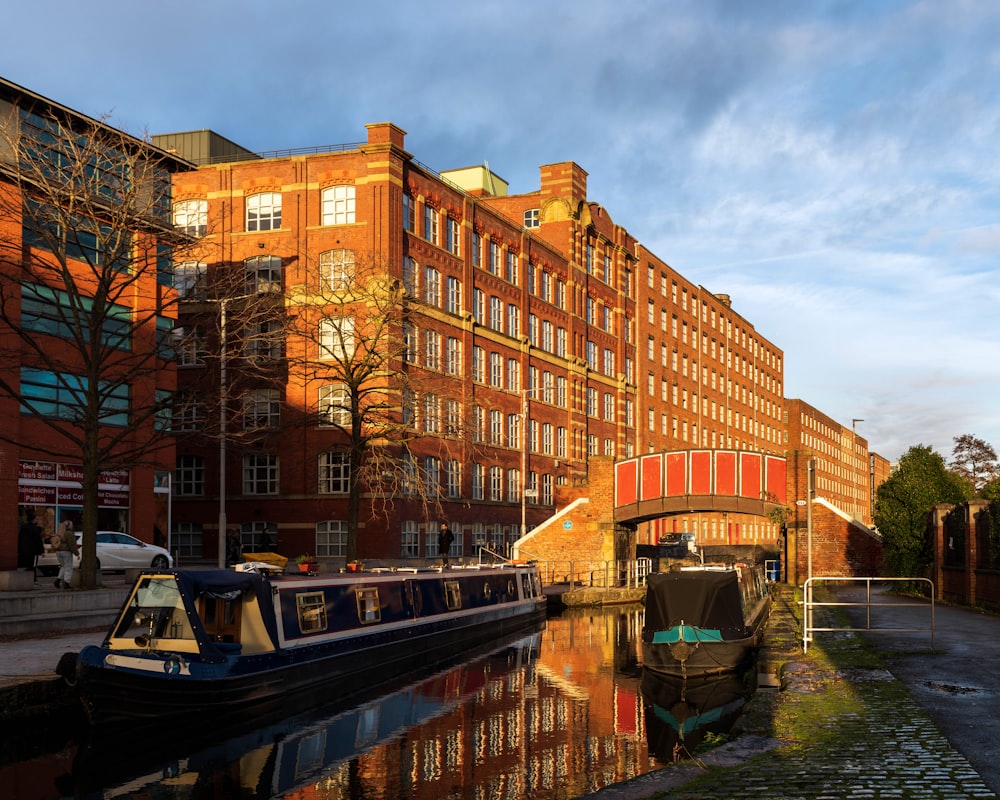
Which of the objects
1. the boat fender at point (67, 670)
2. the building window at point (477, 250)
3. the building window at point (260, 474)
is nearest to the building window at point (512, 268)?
the building window at point (477, 250)

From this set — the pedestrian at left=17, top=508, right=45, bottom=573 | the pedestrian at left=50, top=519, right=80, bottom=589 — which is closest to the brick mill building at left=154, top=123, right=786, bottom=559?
the pedestrian at left=17, top=508, right=45, bottom=573

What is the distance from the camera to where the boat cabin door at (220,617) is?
1925cm

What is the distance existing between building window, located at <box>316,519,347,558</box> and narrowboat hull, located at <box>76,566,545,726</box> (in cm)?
1650

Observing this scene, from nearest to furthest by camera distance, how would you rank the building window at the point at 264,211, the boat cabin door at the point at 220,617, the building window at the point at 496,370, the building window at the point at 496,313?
the boat cabin door at the point at 220,617
the building window at the point at 264,211
the building window at the point at 496,370
the building window at the point at 496,313

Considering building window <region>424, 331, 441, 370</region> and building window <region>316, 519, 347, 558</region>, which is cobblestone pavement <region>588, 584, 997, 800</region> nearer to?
building window <region>316, 519, 347, 558</region>

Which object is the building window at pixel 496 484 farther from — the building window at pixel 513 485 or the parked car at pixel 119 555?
the parked car at pixel 119 555

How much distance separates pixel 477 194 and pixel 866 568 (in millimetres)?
35405

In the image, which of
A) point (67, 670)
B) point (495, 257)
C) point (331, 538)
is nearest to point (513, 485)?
point (495, 257)

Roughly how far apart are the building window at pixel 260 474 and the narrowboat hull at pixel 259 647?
1912 centimetres

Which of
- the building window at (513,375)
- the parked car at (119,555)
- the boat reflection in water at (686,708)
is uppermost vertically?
the building window at (513,375)

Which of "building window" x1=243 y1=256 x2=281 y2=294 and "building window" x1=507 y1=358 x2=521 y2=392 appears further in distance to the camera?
"building window" x1=507 y1=358 x2=521 y2=392

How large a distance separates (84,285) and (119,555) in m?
8.67

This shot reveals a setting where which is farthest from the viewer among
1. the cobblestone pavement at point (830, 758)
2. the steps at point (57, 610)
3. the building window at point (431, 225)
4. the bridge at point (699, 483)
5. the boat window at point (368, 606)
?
the building window at point (431, 225)

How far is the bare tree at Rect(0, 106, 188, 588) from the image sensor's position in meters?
25.1
